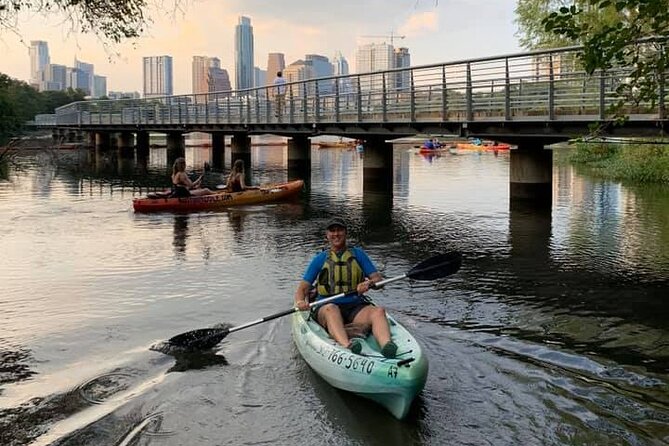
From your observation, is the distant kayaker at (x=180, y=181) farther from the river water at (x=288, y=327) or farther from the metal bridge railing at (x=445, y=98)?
the metal bridge railing at (x=445, y=98)

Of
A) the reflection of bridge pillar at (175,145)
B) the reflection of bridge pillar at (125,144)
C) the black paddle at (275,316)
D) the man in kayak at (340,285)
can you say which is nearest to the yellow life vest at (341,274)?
the man in kayak at (340,285)

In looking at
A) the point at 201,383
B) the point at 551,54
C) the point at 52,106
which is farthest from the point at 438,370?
the point at 52,106

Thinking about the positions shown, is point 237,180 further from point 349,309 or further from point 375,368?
point 375,368

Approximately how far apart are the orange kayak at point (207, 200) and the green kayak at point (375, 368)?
15704 mm

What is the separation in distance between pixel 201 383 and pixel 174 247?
9142 millimetres

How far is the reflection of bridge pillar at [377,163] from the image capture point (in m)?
33.3

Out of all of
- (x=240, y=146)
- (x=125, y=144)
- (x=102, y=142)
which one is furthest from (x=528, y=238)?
(x=102, y=142)

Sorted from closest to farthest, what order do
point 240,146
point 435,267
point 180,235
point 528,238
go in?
point 435,267
point 528,238
point 180,235
point 240,146

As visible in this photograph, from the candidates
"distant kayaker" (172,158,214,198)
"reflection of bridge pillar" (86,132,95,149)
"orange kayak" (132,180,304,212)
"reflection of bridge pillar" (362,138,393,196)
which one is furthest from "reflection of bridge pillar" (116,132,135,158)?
"distant kayaker" (172,158,214,198)

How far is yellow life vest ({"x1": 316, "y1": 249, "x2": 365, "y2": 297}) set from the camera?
916 centimetres

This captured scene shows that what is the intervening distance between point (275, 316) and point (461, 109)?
14567 mm

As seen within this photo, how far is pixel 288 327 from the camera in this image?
434 inches

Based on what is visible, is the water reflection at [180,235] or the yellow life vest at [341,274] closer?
the yellow life vest at [341,274]

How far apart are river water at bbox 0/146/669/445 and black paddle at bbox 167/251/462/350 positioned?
248mm
